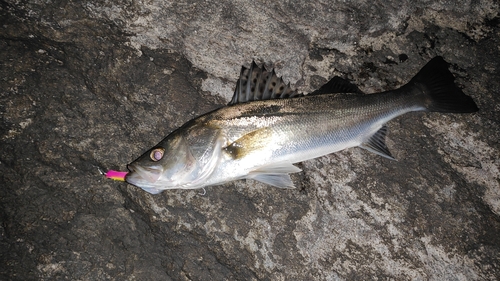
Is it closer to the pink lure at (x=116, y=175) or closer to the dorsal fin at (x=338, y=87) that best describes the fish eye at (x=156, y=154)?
the pink lure at (x=116, y=175)

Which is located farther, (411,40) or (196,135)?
(411,40)

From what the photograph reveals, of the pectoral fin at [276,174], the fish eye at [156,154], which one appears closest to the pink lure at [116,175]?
the fish eye at [156,154]

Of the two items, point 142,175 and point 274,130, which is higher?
point 274,130

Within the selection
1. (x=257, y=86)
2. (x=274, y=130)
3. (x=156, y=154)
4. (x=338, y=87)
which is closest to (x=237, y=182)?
(x=274, y=130)

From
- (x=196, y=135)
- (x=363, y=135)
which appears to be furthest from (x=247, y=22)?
(x=363, y=135)

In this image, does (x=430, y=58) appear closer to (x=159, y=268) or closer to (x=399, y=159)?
(x=399, y=159)

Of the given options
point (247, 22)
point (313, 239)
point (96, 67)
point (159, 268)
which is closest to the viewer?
point (159, 268)

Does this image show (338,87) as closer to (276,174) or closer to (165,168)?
(276,174)

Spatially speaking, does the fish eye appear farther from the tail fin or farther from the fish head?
the tail fin
